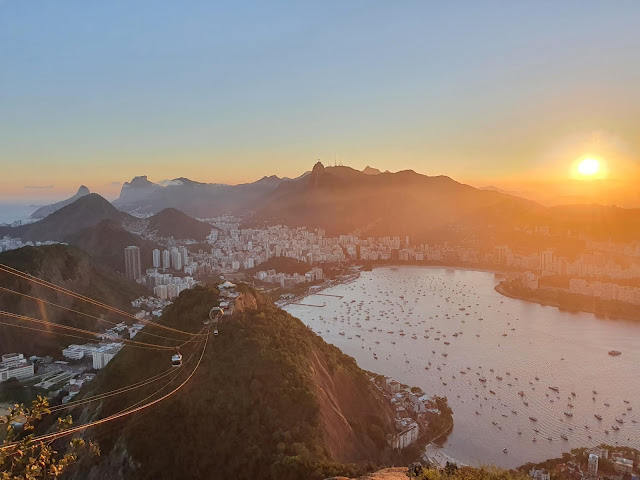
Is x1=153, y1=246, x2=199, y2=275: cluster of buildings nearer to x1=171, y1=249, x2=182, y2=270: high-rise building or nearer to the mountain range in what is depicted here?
x1=171, y1=249, x2=182, y2=270: high-rise building

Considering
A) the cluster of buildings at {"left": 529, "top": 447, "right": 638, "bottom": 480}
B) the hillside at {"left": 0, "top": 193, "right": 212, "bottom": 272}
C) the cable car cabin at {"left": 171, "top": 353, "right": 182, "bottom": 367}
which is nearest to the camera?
the cable car cabin at {"left": 171, "top": 353, "right": 182, "bottom": 367}

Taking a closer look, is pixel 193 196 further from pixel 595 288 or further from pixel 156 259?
pixel 595 288

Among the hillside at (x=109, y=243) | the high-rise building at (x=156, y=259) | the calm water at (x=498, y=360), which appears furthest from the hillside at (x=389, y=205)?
the hillside at (x=109, y=243)

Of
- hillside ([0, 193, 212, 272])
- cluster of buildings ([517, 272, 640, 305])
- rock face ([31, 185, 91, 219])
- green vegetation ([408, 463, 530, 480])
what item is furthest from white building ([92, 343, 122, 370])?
rock face ([31, 185, 91, 219])

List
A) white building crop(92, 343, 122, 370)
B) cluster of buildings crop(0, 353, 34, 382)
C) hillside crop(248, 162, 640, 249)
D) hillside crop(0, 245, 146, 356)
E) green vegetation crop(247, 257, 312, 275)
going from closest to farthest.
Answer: cluster of buildings crop(0, 353, 34, 382), white building crop(92, 343, 122, 370), hillside crop(0, 245, 146, 356), green vegetation crop(247, 257, 312, 275), hillside crop(248, 162, 640, 249)

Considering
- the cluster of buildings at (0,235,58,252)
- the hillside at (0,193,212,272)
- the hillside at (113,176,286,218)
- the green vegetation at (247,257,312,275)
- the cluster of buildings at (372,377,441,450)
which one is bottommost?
the cluster of buildings at (372,377,441,450)

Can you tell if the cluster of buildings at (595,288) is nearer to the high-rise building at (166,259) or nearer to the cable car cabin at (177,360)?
the high-rise building at (166,259)

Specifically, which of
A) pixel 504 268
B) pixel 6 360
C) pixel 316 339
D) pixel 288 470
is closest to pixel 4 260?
pixel 6 360

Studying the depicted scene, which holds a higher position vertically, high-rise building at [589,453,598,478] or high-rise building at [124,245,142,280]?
high-rise building at [124,245,142,280]
